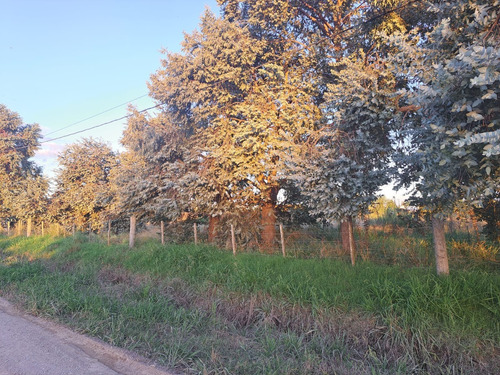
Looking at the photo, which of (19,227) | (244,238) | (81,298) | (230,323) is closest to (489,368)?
(230,323)

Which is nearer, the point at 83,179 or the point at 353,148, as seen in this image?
the point at 353,148

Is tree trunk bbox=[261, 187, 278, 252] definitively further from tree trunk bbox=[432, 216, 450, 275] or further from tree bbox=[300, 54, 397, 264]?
tree trunk bbox=[432, 216, 450, 275]

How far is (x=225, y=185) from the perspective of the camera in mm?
11445

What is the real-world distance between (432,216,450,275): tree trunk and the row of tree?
0.03 m

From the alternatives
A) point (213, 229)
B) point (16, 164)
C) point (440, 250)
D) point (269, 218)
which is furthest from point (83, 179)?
point (440, 250)

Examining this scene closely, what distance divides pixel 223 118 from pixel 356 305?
7.45 meters

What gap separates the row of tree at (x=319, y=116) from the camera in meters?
4.71

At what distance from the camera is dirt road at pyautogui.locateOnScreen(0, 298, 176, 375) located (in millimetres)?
4090

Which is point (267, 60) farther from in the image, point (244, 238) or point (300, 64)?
point (244, 238)

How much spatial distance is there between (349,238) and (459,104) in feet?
15.8

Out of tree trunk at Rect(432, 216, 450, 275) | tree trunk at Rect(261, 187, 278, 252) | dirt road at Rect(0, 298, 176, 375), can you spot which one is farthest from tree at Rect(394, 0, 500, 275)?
tree trunk at Rect(261, 187, 278, 252)

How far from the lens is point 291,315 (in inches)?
230

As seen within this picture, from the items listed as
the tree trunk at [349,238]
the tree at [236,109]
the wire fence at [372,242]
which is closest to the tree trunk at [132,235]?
the wire fence at [372,242]

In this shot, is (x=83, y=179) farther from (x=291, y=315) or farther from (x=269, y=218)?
(x=291, y=315)
